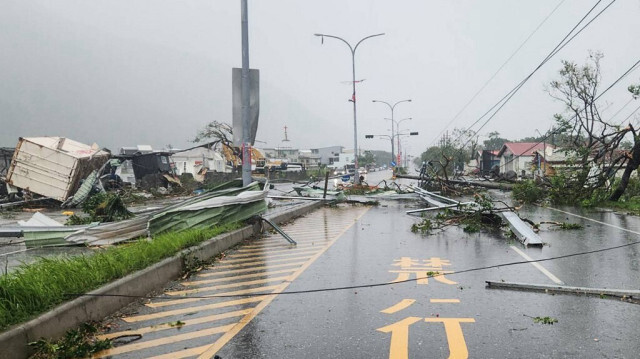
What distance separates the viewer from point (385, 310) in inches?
213

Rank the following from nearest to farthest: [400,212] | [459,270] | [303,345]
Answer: [303,345] < [459,270] < [400,212]

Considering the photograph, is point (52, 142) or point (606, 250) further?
point (52, 142)

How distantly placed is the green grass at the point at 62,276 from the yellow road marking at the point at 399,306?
3.30 metres

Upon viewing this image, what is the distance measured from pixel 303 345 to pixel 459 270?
405 centimetres

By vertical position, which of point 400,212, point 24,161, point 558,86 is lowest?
point 400,212

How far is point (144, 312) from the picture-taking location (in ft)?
17.7

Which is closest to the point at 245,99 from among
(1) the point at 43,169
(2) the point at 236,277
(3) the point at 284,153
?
(2) the point at 236,277

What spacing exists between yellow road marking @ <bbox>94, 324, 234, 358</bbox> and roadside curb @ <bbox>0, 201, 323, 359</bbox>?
555mm

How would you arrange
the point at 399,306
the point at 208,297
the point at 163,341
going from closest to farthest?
the point at 163,341 < the point at 399,306 < the point at 208,297

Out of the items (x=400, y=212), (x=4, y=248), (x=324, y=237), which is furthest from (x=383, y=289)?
(x=400, y=212)

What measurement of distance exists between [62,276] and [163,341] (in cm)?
158

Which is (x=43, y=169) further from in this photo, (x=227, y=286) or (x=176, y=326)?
Answer: (x=176, y=326)

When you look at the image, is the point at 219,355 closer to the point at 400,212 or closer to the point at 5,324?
the point at 5,324

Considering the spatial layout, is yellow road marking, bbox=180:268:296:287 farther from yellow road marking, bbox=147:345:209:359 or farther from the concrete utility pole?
the concrete utility pole
